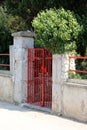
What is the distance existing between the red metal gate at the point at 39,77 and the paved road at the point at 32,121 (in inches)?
20.7

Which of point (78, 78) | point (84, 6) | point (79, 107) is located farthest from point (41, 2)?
point (79, 107)

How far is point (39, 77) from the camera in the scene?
11836 millimetres

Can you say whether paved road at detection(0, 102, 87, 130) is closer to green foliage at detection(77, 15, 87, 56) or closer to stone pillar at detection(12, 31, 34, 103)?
stone pillar at detection(12, 31, 34, 103)

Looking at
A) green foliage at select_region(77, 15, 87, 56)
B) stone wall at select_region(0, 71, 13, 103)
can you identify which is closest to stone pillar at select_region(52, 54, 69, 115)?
green foliage at select_region(77, 15, 87, 56)

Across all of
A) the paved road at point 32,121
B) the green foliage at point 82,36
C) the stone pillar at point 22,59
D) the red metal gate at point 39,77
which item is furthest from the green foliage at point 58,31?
the paved road at point 32,121

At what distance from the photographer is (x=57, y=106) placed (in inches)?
418

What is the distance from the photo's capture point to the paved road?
9180mm

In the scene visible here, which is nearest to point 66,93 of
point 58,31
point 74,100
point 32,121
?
point 74,100

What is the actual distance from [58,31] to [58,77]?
1376 millimetres

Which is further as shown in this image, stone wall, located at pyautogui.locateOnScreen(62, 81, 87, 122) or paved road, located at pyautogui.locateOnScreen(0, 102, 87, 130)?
stone wall, located at pyautogui.locateOnScreen(62, 81, 87, 122)

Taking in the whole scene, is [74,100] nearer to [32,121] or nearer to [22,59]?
[32,121]

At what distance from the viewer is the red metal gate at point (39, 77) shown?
11.4 meters

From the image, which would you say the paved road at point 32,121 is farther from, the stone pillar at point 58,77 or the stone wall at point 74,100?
the stone pillar at point 58,77

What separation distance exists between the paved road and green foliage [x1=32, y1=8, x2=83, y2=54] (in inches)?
74.8
